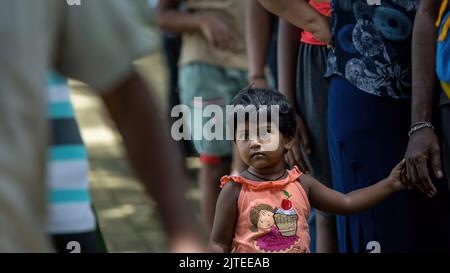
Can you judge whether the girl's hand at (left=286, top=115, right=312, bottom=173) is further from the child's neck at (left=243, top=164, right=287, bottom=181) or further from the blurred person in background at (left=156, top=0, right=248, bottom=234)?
the blurred person in background at (left=156, top=0, right=248, bottom=234)

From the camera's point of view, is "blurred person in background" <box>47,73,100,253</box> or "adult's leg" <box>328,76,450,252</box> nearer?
"blurred person in background" <box>47,73,100,253</box>

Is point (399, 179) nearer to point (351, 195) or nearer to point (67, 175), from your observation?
point (351, 195)

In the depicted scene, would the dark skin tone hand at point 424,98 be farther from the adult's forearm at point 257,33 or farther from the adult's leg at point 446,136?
the adult's forearm at point 257,33

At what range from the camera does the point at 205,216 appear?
204 inches

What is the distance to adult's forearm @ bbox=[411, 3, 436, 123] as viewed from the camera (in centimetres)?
380

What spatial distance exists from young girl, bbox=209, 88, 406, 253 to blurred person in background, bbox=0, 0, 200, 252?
1.10m

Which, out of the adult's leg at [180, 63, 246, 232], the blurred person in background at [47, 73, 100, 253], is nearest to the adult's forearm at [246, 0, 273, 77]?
the adult's leg at [180, 63, 246, 232]

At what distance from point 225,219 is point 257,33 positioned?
3.51 feet

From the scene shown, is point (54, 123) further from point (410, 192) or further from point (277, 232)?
point (410, 192)

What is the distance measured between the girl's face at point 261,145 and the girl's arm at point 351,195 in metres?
0.13

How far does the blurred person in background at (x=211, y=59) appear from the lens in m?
5.30

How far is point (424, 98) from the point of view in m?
3.82

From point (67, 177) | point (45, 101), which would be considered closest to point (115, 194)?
point (67, 177)
